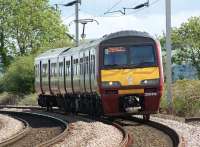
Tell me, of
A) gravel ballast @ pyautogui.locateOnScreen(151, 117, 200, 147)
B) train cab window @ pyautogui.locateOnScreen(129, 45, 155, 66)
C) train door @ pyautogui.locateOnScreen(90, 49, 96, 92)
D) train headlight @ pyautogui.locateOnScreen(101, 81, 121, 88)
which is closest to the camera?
gravel ballast @ pyautogui.locateOnScreen(151, 117, 200, 147)

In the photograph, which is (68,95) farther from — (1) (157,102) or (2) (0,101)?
(2) (0,101)

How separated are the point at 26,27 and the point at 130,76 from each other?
56.6 m

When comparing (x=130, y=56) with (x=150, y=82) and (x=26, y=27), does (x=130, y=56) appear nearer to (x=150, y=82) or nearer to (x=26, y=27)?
(x=150, y=82)

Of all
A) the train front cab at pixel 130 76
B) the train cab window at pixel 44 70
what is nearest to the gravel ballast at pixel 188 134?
the train front cab at pixel 130 76

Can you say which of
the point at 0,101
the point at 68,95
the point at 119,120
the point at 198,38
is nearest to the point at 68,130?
the point at 119,120

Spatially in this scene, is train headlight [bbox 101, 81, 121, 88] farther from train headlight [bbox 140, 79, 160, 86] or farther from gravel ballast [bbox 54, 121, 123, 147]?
gravel ballast [bbox 54, 121, 123, 147]

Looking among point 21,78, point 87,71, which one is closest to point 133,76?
point 87,71

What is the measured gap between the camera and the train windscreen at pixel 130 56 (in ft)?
77.4

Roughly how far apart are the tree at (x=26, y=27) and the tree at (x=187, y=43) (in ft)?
70.9

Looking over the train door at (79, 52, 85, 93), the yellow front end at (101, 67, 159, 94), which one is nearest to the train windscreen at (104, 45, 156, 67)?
the yellow front end at (101, 67, 159, 94)

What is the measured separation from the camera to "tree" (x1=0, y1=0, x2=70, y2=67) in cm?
7812

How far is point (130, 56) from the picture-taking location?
77.7ft

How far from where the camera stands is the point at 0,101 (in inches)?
2387

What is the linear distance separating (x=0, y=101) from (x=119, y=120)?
119ft
